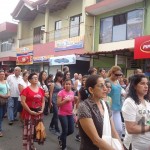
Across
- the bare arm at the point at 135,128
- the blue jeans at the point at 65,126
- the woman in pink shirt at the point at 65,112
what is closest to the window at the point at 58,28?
the woman in pink shirt at the point at 65,112

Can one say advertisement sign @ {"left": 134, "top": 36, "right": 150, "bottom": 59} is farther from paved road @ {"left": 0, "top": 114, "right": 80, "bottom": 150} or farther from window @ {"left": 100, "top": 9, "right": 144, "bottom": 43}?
paved road @ {"left": 0, "top": 114, "right": 80, "bottom": 150}

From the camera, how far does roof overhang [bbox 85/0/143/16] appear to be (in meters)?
14.4

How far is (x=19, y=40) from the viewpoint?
24.8m

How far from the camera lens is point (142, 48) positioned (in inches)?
464

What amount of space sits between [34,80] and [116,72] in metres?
1.58

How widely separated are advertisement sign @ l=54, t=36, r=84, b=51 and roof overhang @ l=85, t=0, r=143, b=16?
5.54 ft

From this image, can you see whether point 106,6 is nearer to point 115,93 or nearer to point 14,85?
point 14,85

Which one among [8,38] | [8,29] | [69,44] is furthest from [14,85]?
[8,38]

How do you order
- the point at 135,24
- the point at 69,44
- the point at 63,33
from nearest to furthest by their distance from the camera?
the point at 135,24 < the point at 69,44 < the point at 63,33

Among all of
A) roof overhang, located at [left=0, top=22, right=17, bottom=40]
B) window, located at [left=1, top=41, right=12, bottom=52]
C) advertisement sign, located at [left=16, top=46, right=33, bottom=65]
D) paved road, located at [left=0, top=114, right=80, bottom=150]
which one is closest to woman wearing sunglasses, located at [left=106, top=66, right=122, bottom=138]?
paved road, located at [left=0, top=114, right=80, bottom=150]

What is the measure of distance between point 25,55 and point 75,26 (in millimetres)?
5745


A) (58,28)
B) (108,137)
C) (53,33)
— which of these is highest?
(58,28)

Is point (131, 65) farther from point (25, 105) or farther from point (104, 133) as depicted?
point (104, 133)

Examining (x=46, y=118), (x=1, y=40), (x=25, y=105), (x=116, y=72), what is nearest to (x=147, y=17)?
(x=46, y=118)
